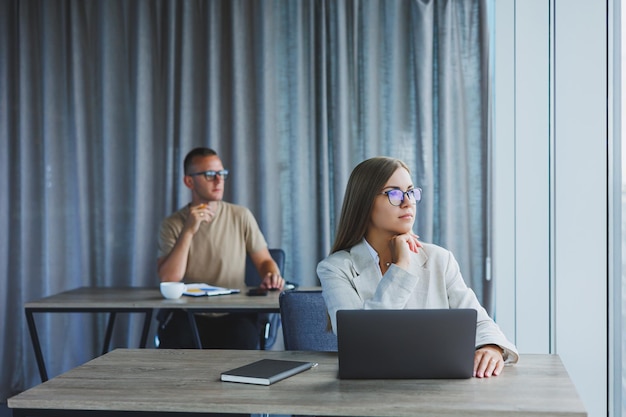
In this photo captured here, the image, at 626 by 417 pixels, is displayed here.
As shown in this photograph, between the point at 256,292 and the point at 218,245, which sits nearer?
the point at 256,292

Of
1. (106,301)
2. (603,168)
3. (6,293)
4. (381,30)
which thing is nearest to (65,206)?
(6,293)

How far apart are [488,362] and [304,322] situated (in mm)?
774

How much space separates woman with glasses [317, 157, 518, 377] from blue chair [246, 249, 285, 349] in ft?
5.16

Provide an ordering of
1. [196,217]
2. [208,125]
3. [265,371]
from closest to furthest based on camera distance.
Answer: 1. [265,371]
2. [196,217]
3. [208,125]

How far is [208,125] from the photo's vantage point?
453 cm

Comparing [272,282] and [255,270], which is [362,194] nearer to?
[272,282]

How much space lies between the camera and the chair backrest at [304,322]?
7.87 feet

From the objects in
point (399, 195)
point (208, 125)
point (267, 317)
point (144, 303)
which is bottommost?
point (267, 317)

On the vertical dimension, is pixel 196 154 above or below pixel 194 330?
above

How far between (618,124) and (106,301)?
2223 mm

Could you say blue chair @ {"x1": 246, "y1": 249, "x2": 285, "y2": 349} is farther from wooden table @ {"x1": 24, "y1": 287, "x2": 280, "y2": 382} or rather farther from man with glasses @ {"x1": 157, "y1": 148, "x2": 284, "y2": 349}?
wooden table @ {"x1": 24, "y1": 287, "x2": 280, "y2": 382}

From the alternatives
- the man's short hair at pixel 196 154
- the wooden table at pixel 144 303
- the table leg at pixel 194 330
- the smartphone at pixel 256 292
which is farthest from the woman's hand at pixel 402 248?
the man's short hair at pixel 196 154

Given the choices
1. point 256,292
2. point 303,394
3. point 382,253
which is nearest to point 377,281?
point 382,253

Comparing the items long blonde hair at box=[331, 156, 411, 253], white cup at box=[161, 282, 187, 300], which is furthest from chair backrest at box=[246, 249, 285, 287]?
long blonde hair at box=[331, 156, 411, 253]
